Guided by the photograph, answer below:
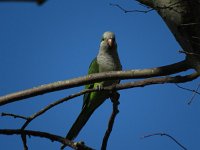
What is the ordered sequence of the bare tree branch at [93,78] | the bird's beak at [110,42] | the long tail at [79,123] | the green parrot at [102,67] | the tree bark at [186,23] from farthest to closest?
the bird's beak at [110,42], the green parrot at [102,67], the long tail at [79,123], the bare tree branch at [93,78], the tree bark at [186,23]

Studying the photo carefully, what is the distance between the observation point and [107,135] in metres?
2.45

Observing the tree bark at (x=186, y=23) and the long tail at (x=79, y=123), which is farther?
the long tail at (x=79, y=123)

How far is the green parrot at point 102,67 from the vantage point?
5.25 meters

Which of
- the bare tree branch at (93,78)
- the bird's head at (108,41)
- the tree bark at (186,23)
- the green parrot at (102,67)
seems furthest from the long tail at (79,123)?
the tree bark at (186,23)

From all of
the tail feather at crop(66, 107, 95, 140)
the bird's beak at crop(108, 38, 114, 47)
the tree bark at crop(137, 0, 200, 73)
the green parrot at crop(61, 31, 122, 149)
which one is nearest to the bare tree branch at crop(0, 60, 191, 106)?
the tree bark at crop(137, 0, 200, 73)

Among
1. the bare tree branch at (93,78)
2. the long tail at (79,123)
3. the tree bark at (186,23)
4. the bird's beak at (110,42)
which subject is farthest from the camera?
the bird's beak at (110,42)

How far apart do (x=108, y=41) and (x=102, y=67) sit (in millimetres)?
765

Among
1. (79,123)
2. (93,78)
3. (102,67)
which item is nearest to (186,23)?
(93,78)

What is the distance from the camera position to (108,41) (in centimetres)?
606

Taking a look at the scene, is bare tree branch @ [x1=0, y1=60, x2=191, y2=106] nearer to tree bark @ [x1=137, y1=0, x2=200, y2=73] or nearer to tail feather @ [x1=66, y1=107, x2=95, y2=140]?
tree bark @ [x1=137, y1=0, x2=200, y2=73]

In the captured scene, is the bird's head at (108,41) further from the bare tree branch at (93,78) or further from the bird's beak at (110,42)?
the bare tree branch at (93,78)

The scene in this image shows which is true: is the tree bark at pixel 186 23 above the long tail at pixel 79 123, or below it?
above

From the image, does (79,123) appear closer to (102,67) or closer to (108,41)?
(102,67)

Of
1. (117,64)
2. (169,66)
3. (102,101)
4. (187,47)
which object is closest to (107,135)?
(169,66)
